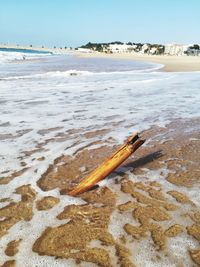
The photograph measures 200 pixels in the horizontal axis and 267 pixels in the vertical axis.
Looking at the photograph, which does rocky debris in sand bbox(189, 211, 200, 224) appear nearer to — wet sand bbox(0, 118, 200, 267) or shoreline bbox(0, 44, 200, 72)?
wet sand bbox(0, 118, 200, 267)

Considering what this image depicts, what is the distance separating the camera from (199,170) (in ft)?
15.6

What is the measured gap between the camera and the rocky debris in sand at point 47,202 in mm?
3734

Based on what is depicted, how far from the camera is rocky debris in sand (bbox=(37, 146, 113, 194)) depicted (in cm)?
428

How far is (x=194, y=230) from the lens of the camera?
3.27 m

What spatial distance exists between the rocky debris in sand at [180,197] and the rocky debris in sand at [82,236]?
2.32 ft

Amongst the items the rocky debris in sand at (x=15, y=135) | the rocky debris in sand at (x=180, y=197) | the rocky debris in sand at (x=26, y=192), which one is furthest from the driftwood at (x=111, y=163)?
the rocky debris in sand at (x=15, y=135)

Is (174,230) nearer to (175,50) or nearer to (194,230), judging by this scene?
(194,230)

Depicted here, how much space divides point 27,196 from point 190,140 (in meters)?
3.30

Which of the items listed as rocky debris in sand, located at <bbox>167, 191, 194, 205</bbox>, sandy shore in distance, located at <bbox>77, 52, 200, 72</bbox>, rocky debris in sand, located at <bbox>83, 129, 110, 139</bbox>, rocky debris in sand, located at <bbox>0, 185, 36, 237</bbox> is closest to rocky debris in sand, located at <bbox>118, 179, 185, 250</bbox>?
rocky debris in sand, located at <bbox>167, 191, 194, 205</bbox>

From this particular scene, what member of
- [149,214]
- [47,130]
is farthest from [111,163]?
[47,130]

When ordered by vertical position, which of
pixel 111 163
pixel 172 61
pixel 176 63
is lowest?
pixel 172 61

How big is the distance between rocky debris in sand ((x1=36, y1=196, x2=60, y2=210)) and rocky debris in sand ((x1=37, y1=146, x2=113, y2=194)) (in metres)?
0.19

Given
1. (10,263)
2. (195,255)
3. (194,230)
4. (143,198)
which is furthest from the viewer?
(143,198)

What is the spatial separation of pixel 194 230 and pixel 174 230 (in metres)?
0.18
